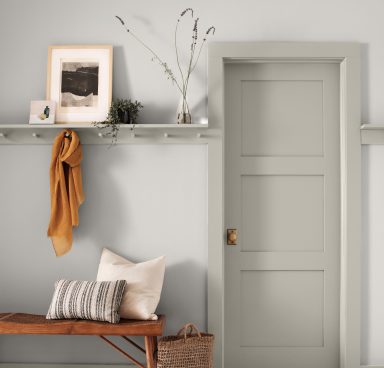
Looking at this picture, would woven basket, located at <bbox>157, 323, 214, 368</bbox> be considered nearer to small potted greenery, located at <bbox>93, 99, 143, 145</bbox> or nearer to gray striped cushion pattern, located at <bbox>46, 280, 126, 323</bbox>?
gray striped cushion pattern, located at <bbox>46, 280, 126, 323</bbox>

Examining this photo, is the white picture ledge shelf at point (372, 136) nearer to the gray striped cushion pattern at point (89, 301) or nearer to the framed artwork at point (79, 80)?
the framed artwork at point (79, 80)

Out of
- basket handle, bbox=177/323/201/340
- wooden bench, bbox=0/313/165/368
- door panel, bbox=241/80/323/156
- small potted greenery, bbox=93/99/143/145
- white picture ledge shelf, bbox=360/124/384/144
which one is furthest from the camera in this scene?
door panel, bbox=241/80/323/156

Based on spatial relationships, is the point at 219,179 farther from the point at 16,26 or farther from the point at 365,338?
the point at 16,26

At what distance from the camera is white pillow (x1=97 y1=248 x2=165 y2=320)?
2959 mm

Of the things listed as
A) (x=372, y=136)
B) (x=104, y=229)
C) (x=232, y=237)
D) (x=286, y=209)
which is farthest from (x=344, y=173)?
(x=104, y=229)

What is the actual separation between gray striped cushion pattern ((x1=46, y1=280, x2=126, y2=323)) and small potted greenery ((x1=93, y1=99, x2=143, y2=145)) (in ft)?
2.98

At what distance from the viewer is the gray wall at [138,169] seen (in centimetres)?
327

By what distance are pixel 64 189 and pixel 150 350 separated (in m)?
1.06

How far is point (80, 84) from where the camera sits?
10.7 ft

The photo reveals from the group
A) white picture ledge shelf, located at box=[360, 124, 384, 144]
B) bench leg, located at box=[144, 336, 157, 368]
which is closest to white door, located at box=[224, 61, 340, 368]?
white picture ledge shelf, located at box=[360, 124, 384, 144]

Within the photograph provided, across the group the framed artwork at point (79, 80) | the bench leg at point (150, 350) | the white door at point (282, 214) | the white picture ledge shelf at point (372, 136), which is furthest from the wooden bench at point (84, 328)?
the white picture ledge shelf at point (372, 136)

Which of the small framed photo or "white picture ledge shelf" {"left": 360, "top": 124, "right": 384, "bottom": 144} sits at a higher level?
the small framed photo

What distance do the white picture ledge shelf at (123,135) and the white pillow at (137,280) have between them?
0.71m

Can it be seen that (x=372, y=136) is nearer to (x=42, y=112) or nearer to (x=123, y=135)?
(x=123, y=135)
